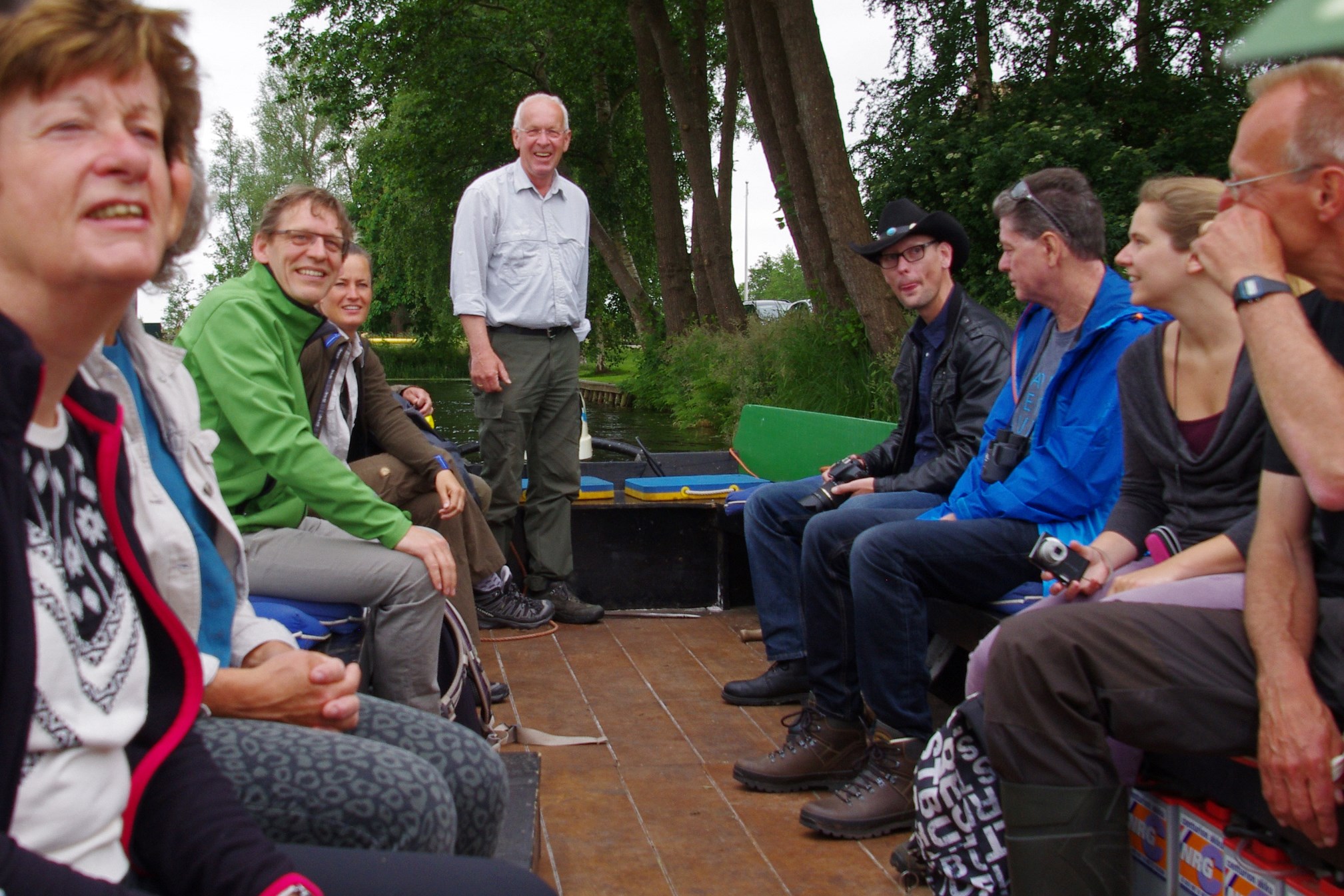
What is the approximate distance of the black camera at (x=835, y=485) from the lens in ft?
12.8

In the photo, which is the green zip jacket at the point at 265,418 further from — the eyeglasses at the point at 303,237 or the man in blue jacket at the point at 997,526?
the man in blue jacket at the point at 997,526

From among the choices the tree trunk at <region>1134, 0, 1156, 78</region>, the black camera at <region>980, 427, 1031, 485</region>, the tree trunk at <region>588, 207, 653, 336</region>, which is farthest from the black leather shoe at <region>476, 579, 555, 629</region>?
the tree trunk at <region>588, 207, 653, 336</region>

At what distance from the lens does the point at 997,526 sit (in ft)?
10.3

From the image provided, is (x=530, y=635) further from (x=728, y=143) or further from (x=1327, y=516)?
(x=728, y=143)

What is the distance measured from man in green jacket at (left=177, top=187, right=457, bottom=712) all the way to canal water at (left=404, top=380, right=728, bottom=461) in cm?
823

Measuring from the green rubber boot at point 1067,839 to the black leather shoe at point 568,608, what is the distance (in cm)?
318

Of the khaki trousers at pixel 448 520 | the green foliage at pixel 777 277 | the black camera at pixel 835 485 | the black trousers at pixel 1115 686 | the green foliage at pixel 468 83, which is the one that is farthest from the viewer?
the green foliage at pixel 777 277

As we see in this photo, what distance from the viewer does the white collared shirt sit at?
497 cm

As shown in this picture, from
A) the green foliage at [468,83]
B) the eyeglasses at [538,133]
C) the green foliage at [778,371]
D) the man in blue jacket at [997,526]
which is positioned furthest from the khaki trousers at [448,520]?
the green foliage at [468,83]

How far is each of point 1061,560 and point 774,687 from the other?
1.54m

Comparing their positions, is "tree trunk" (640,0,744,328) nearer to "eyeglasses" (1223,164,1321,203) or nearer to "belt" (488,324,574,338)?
"belt" (488,324,574,338)

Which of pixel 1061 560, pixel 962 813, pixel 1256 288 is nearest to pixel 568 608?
pixel 1061 560

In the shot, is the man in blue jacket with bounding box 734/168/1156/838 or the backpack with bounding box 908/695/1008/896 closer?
the backpack with bounding box 908/695/1008/896

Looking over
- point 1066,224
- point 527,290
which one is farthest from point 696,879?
point 527,290
